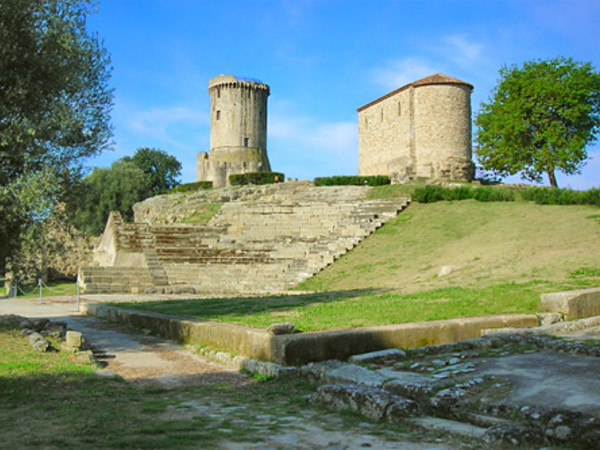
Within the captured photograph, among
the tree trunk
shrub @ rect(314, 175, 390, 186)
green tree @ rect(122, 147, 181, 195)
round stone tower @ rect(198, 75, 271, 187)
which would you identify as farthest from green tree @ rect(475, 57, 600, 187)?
green tree @ rect(122, 147, 181, 195)

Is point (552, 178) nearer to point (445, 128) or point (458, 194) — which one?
point (445, 128)

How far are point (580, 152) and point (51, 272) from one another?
32.1 metres

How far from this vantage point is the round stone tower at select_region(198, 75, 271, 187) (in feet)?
185

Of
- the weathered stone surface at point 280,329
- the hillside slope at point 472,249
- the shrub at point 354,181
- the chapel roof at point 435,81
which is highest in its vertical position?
the chapel roof at point 435,81

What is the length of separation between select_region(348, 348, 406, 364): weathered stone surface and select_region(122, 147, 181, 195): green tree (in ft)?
223

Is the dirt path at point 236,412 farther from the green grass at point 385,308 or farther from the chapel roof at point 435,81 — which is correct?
the chapel roof at point 435,81

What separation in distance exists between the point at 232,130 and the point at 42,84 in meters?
48.8

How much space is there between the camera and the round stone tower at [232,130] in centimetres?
5644

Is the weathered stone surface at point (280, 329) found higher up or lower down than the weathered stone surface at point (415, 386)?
higher up

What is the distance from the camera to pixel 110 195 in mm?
54906

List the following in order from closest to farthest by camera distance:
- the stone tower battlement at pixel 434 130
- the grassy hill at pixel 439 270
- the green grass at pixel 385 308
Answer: the green grass at pixel 385 308 < the grassy hill at pixel 439 270 < the stone tower battlement at pixel 434 130

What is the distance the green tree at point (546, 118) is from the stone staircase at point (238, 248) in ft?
41.2

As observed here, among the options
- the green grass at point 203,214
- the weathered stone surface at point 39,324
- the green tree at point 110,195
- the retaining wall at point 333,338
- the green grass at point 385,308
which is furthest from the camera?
the green tree at point 110,195

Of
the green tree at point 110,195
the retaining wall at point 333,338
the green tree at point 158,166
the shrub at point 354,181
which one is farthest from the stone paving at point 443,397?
the green tree at point 158,166
